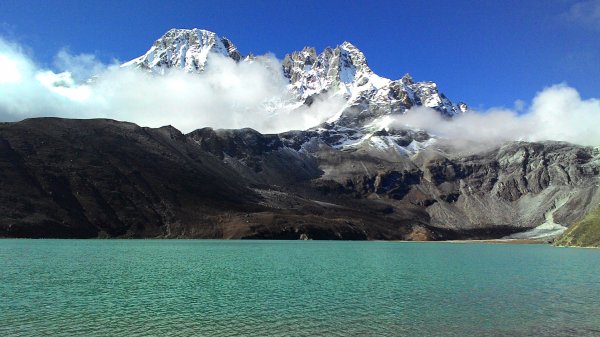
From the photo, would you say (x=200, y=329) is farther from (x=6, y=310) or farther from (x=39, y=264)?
(x=39, y=264)

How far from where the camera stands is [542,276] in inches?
3612

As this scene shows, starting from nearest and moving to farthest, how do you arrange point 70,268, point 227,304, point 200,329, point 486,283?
1. point 200,329
2. point 227,304
3. point 486,283
4. point 70,268

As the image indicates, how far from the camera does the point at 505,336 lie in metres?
42.6

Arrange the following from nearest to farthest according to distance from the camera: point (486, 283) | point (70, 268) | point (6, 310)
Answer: point (6, 310) < point (486, 283) < point (70, 268)

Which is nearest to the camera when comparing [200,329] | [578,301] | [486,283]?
[200,329]

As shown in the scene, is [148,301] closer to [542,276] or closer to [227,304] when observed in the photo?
[227,304]

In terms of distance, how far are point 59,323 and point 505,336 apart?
36462mm

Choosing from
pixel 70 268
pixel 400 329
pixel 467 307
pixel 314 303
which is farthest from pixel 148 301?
pixel 70 268

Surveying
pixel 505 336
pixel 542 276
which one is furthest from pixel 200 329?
pixel 542 276

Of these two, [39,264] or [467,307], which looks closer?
[467,307]

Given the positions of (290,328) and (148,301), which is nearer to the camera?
(290,328)

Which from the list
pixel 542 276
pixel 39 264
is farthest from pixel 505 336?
pixel 39 264

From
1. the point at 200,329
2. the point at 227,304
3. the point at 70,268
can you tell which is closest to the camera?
the point at 200,329

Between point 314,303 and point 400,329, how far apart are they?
14107mm
